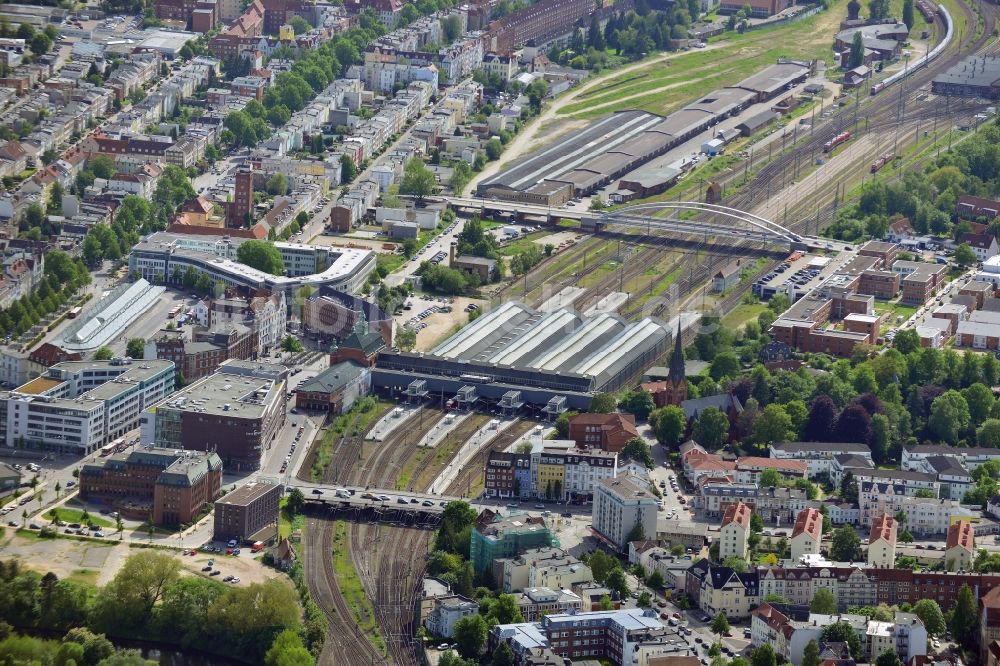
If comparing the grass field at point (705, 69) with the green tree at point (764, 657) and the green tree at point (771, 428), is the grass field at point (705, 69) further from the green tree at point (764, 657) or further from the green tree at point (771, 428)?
the green tree at point (764, 657)

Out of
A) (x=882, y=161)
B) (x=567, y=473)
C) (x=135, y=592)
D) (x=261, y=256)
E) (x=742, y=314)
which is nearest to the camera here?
(x=135, y=592)

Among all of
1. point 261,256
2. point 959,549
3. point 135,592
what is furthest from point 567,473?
point 261,256

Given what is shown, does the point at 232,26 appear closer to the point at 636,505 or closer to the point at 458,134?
the point at 458,134

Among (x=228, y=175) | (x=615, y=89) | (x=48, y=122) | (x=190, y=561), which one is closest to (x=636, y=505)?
(x=190, y=561)

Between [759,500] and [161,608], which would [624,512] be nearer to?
[759,500]

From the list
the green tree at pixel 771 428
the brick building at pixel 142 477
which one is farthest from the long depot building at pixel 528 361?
the brick building at pixel 142 477

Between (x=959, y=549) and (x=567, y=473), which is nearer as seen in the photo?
(x=959, y=549)

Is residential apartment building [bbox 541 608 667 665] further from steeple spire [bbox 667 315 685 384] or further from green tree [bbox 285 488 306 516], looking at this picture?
steeple spire [bbox 667 315 685 384]
